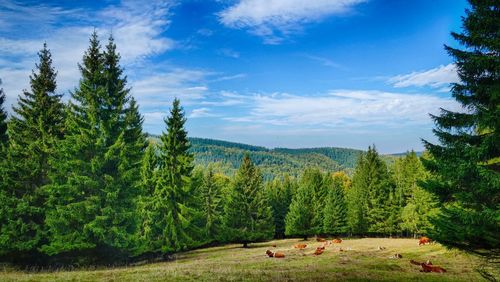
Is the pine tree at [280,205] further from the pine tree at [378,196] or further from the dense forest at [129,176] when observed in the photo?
the dense forest at [129,176]

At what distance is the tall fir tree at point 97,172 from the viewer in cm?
2516

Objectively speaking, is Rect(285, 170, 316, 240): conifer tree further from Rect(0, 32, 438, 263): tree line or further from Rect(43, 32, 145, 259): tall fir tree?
Rect(43, 32, 145, 259): tall fir tree

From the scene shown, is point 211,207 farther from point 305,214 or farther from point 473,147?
point 473,147

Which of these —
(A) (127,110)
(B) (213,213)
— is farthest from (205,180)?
(A) (127,110)

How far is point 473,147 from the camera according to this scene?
562 inches

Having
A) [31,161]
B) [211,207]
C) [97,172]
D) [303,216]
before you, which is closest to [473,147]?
[97,172]

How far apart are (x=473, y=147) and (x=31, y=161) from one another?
28154 mm

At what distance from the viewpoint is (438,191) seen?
1644cm

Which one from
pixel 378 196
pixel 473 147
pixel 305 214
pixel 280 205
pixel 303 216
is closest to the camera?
pixel 473 147

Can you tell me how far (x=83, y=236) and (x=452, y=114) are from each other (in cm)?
2331

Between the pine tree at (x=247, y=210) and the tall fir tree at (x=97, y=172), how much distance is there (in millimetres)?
26223

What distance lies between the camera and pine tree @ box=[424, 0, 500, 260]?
547 inches

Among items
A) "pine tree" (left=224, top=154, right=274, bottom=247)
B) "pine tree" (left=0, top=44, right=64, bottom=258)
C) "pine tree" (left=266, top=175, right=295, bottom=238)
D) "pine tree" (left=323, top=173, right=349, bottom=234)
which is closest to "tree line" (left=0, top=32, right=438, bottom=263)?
"pine tree" (left=0, top=44, right=64, bottom=258)

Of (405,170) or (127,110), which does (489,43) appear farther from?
(405,170)
